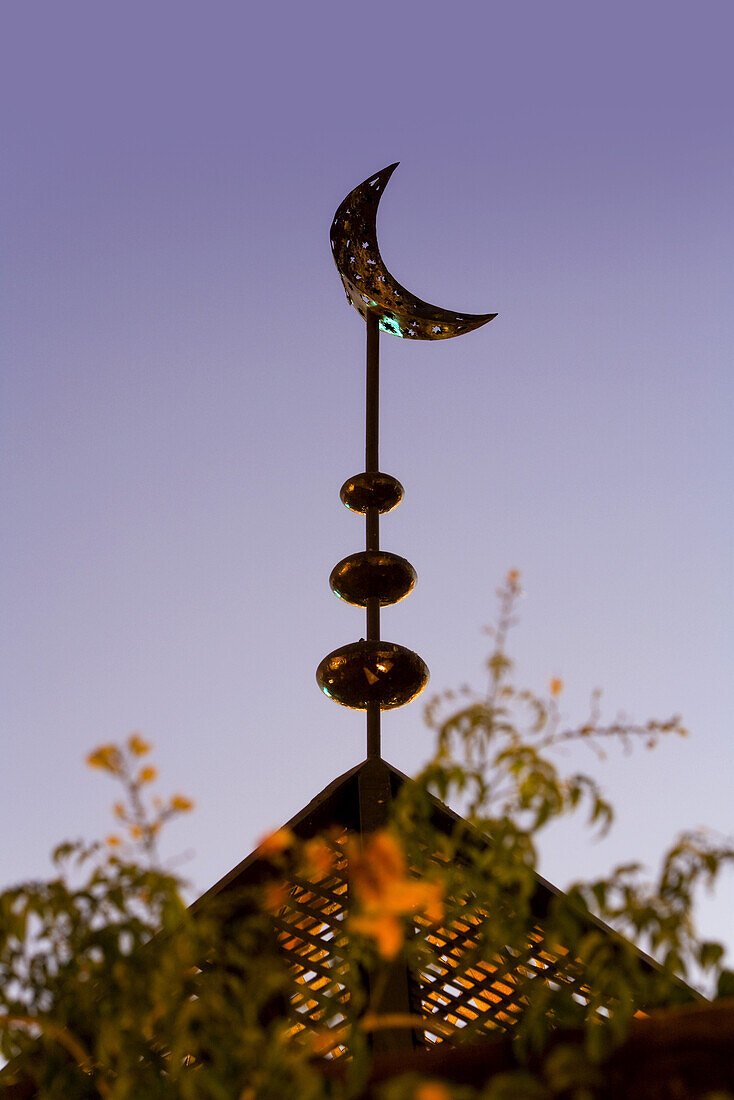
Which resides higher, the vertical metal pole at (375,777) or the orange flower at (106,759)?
the vertical metal pole at (375,777)

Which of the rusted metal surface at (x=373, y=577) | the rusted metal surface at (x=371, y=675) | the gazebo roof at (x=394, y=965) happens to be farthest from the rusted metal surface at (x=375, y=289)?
the gazebo roof at (x=394, y=965)

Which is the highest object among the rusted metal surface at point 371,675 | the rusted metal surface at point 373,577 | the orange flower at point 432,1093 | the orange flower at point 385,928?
the rusted metal surface at point 373,577

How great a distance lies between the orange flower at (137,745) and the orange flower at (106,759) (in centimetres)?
1

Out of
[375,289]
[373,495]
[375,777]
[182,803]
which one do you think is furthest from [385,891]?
[375,289]

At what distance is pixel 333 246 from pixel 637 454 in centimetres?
321

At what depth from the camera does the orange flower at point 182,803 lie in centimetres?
76

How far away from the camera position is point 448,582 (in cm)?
588

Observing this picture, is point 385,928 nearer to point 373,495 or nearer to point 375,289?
point 373,495

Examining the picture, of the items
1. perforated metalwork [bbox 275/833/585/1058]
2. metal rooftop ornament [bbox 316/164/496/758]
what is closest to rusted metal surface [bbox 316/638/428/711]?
metal rooftop ornament [bbox 316/164/496/758]

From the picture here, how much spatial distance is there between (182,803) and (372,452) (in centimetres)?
181

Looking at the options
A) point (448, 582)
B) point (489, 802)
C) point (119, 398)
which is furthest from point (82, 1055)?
point (119, 398)

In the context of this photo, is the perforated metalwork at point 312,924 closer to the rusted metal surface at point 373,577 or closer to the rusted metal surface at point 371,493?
the rusted metal surface at point 373,577

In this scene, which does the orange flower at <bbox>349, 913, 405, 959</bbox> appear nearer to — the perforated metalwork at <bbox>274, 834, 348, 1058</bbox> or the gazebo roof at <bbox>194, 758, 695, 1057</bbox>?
the gazebo roof at <bbox>194, 758, 695, 1057</bbox>

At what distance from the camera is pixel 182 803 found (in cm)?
76
